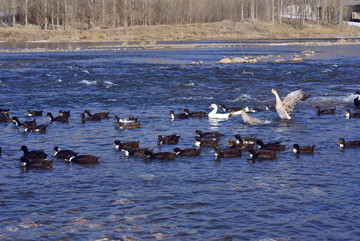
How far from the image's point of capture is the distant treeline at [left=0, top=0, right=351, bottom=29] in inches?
4931

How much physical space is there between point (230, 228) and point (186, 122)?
39.6ft

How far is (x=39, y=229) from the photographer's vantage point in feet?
35.1

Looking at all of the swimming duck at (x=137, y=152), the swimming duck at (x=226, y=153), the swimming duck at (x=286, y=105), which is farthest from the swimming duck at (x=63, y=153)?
the swimming duck at (x=286, y=105)

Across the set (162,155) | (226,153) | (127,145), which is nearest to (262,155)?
(226,153)

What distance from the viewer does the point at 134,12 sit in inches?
5468

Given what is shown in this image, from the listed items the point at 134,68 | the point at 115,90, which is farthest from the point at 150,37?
the point at 115,90

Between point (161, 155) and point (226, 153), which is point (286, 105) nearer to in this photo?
point (226, 153)

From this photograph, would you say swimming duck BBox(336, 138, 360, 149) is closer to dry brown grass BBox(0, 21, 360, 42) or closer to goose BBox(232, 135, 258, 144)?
goose BBox(232, 135, 258, 144)

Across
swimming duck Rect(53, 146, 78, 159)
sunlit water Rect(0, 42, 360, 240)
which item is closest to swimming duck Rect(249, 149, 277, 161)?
sunlit water Rect(0, 42, 360, 240)

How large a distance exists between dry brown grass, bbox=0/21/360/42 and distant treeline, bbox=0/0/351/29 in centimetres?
565

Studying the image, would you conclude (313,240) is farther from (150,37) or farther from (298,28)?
(298,28)

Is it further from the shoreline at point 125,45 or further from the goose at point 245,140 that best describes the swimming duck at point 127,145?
the shoreline at point 125,45

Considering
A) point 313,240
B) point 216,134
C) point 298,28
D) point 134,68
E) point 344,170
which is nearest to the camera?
point 313,240

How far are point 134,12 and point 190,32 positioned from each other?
95.8ft
